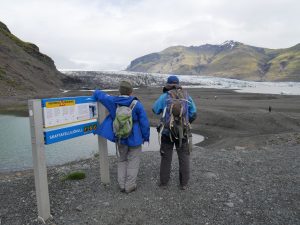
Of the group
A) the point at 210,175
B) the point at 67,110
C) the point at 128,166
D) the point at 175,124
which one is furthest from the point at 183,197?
the point at 67,110

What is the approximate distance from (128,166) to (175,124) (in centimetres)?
135

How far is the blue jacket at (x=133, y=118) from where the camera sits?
6777 mm

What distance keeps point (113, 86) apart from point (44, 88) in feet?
96.9

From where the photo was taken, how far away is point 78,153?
18000 mm

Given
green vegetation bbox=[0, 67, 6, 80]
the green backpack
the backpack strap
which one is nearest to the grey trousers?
the green backpack

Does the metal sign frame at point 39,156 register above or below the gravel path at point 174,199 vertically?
above

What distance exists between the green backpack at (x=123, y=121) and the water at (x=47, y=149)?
9.92m

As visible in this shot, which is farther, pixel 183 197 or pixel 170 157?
pixel 170 157

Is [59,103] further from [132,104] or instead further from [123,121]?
[132,104]

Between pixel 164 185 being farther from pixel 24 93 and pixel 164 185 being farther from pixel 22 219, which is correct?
pixel 24 93

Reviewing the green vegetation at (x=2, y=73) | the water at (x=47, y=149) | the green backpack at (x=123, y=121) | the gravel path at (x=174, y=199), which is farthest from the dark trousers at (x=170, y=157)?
the green vegetation at (x=2, y=73)

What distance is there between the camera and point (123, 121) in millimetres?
6609

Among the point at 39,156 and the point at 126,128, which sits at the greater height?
the point at 126,128

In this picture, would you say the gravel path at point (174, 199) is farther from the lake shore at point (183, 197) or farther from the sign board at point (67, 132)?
the sign board at point (67, 132)
